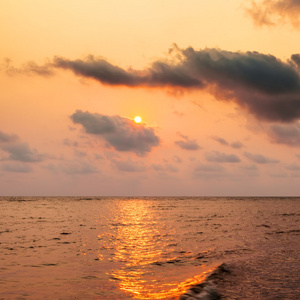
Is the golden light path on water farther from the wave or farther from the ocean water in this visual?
the wave

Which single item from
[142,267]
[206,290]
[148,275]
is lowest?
[142,267]

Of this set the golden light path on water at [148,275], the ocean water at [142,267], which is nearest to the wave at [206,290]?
the ocean water at [142,267]

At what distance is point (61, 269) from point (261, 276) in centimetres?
1118

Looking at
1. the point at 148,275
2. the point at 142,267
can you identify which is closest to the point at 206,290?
the point at 148,275

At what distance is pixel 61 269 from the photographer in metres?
18.0

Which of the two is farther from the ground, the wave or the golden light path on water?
the wave

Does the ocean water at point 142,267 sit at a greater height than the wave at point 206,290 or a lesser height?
lesser

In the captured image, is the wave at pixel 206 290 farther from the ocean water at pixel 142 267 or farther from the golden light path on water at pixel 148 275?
the golden light path on water at pixel 148 275

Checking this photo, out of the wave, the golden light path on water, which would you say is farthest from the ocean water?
the wave

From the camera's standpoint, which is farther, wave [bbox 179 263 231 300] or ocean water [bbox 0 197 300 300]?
ocean water [bbox 0 197 300 300]

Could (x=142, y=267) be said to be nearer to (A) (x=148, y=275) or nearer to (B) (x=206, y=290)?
(A) (x=148, y=275)

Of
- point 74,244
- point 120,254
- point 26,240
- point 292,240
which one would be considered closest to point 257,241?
point 292,240

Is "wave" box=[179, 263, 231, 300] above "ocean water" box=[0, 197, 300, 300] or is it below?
above

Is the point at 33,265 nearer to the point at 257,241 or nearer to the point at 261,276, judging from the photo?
the point at 261,276
